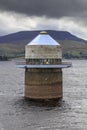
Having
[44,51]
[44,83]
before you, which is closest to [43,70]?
[44,83]

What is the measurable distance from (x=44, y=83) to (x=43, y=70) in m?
2.40

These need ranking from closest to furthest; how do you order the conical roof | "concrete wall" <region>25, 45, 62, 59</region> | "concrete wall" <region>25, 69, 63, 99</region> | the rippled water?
the rippled water < "concrete wall" <region>25, 69, 63, 99</region> < "concrete wall" <region>25, 45, 62, 59</region> < the conical roof

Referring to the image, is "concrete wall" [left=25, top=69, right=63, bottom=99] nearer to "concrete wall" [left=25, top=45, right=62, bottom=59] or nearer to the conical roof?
"concrete wall" [left=25, top=45, right=62, bottom=59]

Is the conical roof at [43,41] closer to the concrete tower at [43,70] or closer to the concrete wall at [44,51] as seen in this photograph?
the concrete tower at [43,70]

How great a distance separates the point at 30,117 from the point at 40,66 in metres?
14.0

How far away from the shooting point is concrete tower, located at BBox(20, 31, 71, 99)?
69875 millimetres

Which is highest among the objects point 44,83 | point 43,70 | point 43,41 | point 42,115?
point 43,41

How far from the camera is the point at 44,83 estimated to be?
69.9m

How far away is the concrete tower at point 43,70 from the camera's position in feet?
229

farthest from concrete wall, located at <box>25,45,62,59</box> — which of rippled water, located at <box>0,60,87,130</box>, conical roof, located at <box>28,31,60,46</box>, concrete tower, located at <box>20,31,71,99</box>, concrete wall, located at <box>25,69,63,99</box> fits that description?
rippled water, located at <box>0,60,87,130</box>

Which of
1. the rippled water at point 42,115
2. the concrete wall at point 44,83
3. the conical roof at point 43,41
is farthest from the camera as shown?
the conical roof at point 43,41

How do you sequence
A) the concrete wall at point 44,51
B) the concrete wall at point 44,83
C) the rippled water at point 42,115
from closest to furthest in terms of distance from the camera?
the rippled water at point 42,115 → the concrete wall at point 44,83 → the concrete wall at point 44,51

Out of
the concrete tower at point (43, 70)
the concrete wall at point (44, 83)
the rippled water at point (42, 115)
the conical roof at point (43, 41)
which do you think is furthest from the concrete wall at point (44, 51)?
the rippled water at point (42, 115)

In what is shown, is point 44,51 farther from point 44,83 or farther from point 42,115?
point 42,115
